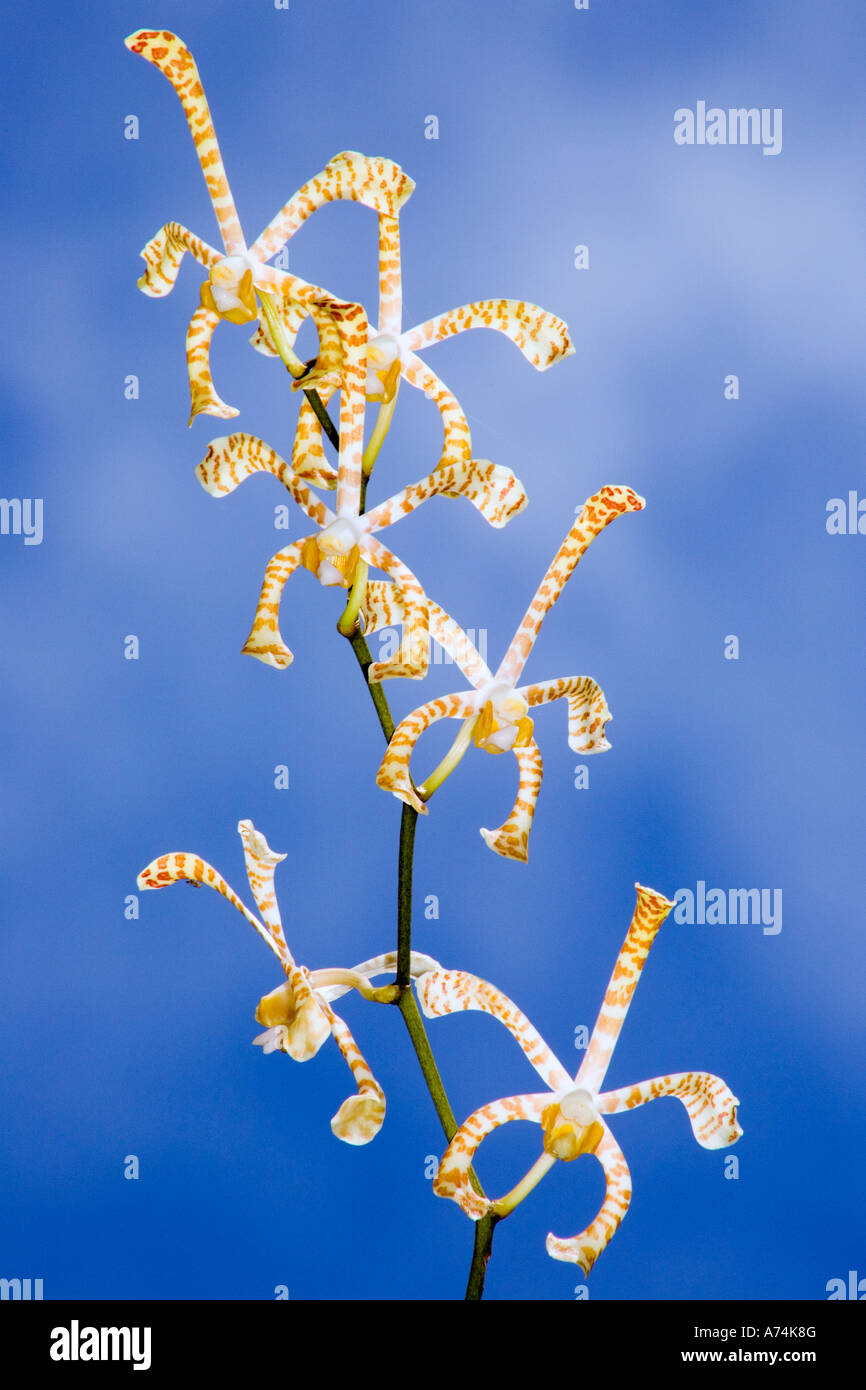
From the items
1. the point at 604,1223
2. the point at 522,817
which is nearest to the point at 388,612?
the point at 522,817

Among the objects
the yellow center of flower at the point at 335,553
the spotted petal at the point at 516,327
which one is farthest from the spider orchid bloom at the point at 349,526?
the spotted petal at the point at 516,327

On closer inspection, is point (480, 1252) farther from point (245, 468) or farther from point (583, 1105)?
point (245, 468)

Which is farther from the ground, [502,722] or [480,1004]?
Result: [502,722]

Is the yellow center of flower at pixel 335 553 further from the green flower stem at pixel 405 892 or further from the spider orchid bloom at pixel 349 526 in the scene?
the green flower stem at pixel 405 892

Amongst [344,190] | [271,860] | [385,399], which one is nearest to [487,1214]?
[271,860]

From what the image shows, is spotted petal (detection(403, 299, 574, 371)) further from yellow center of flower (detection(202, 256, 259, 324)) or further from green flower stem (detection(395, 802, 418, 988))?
green flower stem (detection(395, 802, 418, 988))

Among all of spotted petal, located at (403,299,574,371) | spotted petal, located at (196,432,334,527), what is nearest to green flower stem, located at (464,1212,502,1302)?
spotted petal, located at (196,432,334,527)
